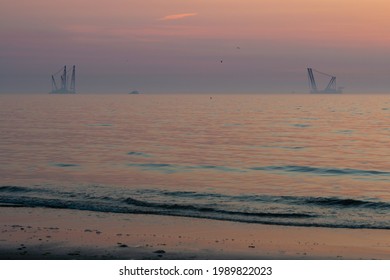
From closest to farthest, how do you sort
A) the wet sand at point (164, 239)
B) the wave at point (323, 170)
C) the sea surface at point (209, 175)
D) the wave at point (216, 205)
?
1. the wet sand at point (164, 239)
2. the wave at point (216, 205)
3. the sea surface at point (209, 175)
4. the wave at point (323, 170)

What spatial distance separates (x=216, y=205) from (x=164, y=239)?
596 cm

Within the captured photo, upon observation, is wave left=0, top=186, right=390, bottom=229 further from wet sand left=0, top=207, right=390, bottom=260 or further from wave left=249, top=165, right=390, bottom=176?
wave left=249, top=165, right=390, bottom=176

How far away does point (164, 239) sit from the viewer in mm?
14734

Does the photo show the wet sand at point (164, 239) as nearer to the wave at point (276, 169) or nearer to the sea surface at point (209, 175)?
the sea surface at point (209, 175)

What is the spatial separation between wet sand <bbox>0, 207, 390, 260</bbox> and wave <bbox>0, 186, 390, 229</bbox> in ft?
3.38

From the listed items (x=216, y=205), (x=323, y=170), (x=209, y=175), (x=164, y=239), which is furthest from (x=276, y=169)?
(x=164, y=239)

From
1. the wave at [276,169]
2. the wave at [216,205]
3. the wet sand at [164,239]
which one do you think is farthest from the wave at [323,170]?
the wet sand at [164,239]

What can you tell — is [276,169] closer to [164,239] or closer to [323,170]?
[323,170]

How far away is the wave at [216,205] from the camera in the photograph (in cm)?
1827

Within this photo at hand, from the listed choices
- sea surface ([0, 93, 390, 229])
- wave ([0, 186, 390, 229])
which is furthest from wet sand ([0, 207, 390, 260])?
sea surface ([0, 93, 390, 229])

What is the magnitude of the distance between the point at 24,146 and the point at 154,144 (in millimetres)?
9202

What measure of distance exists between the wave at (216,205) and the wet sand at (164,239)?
3.38 ft
